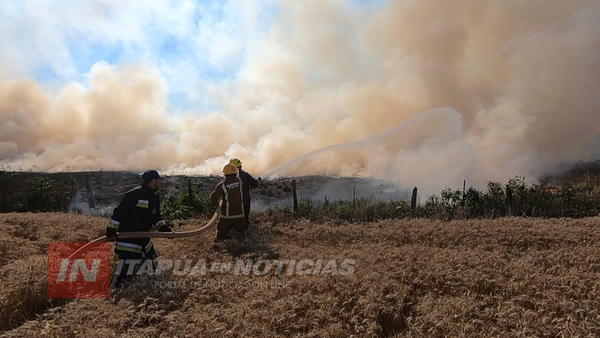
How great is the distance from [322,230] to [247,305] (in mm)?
4583

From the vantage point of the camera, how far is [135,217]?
553 centimetres

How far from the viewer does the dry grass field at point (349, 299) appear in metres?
3.53

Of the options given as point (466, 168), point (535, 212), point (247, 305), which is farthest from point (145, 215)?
point (466, 168)

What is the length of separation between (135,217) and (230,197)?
90.2 inches

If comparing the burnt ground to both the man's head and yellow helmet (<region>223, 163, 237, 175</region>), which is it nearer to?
yellow helmet (<region>223, 163, 237, 175</region>)

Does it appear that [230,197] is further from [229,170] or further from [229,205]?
[229,170]

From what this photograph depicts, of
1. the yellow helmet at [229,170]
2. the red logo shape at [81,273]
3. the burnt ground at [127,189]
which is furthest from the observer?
the burnt ground at [127,189]

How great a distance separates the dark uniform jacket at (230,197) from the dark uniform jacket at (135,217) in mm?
1887

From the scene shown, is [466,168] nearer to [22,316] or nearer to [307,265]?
[307,265]

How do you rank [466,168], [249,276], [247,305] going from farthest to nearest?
[466,168]
[249,276]
[247,305]

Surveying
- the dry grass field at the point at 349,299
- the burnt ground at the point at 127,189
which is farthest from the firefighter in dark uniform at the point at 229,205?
the burnt ground at the point at 127,189

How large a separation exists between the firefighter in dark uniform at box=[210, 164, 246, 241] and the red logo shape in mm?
2201

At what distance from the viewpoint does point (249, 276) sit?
5.20 meters

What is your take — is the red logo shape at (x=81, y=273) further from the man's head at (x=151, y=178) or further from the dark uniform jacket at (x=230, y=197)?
the dark uniform jacket at (x=230, y=197)
